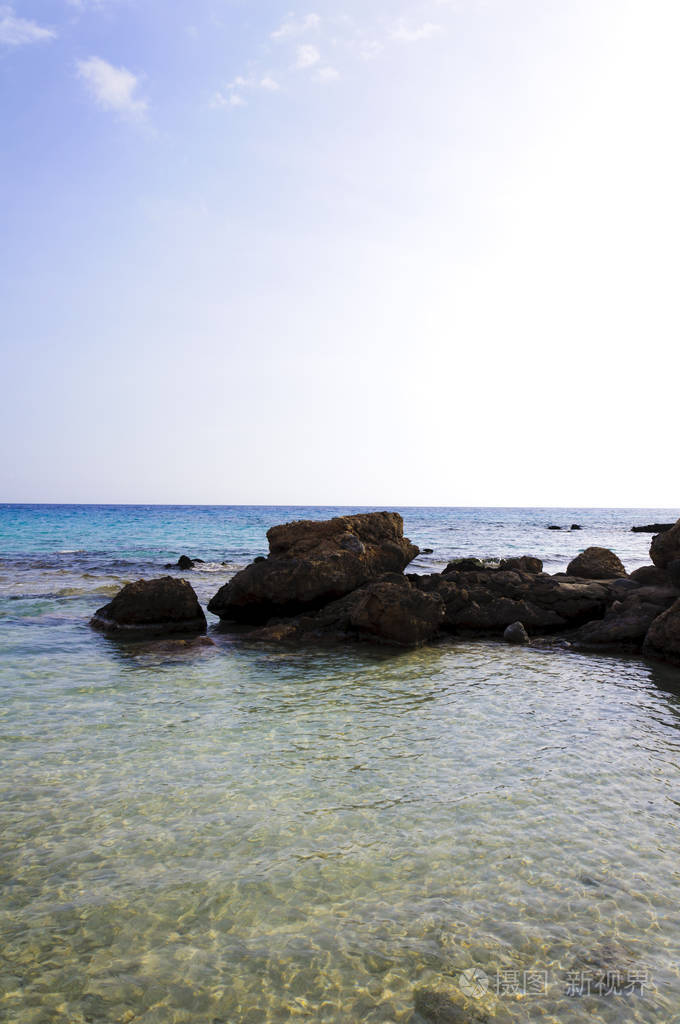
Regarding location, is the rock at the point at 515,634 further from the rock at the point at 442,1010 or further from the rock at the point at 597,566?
the rock at the point at 442,1010

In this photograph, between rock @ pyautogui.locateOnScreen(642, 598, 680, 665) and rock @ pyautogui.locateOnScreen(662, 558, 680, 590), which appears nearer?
rock @ pyautogui.locateOnScreen(642, 598, 680, 665)

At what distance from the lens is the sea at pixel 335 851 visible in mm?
3129

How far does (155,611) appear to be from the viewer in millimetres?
12211

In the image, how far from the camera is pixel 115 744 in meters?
6.19

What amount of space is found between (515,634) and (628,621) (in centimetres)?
206

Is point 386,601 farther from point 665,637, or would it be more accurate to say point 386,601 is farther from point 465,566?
point 465,566

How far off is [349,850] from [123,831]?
5.35 ft

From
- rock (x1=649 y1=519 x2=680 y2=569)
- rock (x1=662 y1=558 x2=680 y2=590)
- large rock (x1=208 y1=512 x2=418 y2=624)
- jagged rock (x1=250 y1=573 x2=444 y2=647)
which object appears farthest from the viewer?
rock (x1=649 y1=519 x2=680 y2=569)

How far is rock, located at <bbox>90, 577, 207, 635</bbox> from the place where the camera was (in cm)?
1208

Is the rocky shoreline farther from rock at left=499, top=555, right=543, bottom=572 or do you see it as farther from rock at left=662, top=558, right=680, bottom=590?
rock at left=499, top=555, right=543, bottom=572

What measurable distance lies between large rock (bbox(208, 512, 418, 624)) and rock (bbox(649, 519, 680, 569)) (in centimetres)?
598

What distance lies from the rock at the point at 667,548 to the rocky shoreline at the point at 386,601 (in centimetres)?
2

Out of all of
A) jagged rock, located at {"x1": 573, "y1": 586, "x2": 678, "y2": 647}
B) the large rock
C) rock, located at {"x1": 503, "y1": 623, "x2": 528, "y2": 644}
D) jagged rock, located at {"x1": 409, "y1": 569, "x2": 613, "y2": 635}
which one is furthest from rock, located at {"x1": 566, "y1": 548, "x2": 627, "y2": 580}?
the large rock

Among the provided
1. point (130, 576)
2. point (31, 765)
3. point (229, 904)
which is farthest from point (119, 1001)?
point (130, 576)
